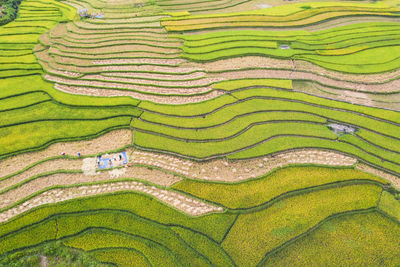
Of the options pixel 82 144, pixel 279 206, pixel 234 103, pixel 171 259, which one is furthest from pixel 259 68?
pixel 171 259

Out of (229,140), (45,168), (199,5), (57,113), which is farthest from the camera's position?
(199,5)

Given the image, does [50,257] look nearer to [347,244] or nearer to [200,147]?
[200,147]

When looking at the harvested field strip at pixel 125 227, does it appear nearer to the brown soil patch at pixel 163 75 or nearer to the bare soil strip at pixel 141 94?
the bare soil strip at pixel 141 94

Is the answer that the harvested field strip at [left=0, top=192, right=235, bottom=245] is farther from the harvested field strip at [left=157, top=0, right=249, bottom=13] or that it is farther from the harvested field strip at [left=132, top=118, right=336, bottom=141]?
the harvested field strip at [left=157, top=0, right=249, bottom=13]

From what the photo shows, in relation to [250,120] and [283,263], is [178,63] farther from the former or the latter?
[283,263]

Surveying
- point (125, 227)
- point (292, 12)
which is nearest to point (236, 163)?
point (125, 227)

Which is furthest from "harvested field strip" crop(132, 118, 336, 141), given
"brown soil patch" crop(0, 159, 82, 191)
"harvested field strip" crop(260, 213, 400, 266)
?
"harvested field strip" crop(260, 213, 400, 266)

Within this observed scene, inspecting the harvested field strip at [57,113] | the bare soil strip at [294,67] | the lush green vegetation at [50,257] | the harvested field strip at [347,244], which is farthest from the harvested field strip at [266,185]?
the bare soil strip at [294,67]
